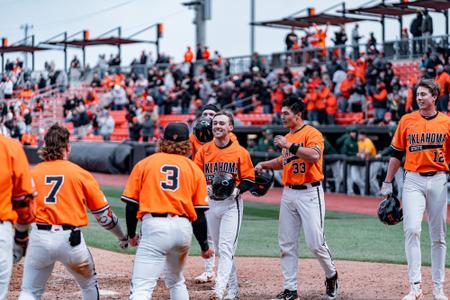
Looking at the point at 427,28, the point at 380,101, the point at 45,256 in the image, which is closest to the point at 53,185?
the point at 45,256

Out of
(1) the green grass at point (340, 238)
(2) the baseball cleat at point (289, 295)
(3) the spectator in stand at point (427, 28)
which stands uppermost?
(3) the spectator in stand at point (427, 28)

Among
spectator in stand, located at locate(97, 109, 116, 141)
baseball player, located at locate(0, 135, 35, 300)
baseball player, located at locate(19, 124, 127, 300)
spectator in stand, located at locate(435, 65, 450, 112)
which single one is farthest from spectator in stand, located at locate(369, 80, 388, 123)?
baseball player, located at locate(0, 135, 35, 300)

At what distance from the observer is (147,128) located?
87.9ft

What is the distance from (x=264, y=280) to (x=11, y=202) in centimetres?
399

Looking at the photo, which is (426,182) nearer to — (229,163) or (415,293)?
(415,293)

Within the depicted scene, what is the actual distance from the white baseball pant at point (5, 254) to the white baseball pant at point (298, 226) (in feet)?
10.2

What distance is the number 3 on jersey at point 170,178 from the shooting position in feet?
19.1

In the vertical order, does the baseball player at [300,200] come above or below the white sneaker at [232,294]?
above

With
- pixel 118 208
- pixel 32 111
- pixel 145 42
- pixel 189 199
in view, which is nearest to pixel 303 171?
pixel 189 199

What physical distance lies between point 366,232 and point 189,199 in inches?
300

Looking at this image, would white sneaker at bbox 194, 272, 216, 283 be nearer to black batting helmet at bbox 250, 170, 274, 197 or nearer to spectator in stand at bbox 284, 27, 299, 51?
black batting helmet at bbox 250, 170, 274, 197

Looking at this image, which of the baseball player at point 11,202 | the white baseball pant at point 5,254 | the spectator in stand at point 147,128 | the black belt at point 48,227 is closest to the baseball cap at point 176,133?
the black belt at point 48,227

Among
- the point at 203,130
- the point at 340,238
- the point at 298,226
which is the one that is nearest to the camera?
the point at 298,226

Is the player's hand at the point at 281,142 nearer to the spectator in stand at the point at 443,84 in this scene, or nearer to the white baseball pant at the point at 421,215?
the white baseball pant at the point at 421,215
